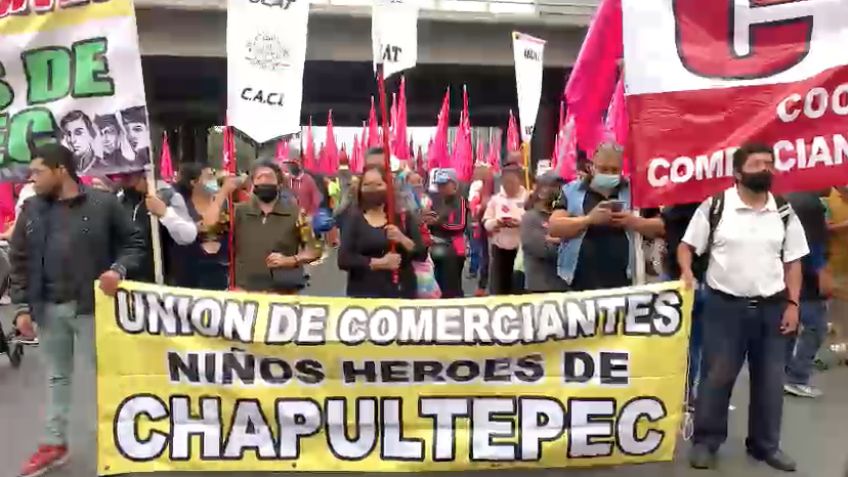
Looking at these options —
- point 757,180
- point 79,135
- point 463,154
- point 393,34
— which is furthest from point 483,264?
point 463,154

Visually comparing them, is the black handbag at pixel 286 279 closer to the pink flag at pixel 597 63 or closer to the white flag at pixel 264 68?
the white flag at pixel 264 68

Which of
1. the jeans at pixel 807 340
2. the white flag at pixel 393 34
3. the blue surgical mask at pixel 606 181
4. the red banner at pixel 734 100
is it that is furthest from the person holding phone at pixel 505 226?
the red banner at pixel 734 100

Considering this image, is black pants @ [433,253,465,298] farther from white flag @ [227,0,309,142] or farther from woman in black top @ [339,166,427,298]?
woman in black top @ [339,166,427,298]

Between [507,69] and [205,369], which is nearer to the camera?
[205,369]

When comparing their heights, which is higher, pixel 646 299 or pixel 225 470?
pixel 646 299

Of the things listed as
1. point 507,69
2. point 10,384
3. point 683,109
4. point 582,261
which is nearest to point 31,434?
point 10,384

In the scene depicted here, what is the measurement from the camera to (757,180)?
201 inches

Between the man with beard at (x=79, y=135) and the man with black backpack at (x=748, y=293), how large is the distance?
336 cm

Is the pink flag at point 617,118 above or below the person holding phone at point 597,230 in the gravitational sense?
above

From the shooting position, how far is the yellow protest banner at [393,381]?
496 centimetres

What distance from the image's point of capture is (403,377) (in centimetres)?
501

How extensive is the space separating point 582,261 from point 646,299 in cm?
82

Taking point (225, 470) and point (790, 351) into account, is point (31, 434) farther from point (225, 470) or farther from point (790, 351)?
point (790, 351)

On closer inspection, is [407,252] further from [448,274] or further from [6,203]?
[6,203]
